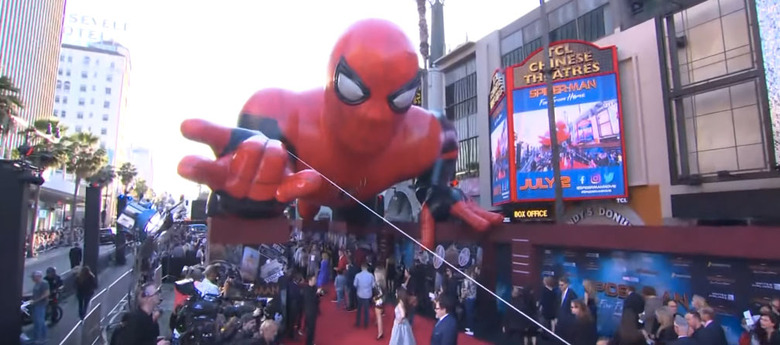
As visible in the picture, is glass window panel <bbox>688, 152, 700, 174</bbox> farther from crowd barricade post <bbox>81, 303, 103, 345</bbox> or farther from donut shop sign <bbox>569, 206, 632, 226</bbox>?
→ crowd barricade post <bbox>81, 303, 103, 345</bbox>

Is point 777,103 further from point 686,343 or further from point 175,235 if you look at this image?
point 175,235

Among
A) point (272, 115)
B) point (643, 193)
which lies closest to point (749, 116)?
point (643, 193)

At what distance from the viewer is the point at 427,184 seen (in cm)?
1040

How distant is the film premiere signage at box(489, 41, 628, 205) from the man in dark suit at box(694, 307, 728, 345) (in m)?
11.3

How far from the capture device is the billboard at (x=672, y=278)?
6.22 metres

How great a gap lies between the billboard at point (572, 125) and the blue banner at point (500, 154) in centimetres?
62

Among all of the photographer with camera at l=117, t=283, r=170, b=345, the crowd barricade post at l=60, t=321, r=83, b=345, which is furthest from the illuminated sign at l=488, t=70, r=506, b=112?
the photographer with camera at l=117, t=283, r=170, b=345

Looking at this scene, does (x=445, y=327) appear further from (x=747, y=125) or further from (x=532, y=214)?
(x=532, y=214)

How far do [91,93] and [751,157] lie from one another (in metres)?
91.2

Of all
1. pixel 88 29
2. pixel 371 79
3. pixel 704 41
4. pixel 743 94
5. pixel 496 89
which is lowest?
pixel 371 79

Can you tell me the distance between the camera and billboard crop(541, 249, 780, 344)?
622 cm

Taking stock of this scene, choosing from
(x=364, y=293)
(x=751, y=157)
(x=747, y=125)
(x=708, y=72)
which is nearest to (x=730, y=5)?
(x=708, y=72)

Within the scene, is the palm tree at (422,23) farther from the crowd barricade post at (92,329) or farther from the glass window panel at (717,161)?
the crowd barricade post at (92,329)

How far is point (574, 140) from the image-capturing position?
17.6 meters
